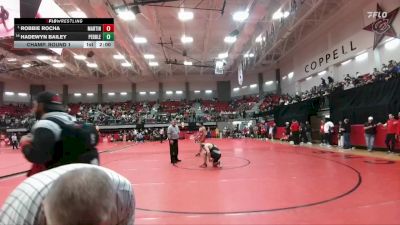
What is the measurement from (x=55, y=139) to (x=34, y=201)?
1424mm

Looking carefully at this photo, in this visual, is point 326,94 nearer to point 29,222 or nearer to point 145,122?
point 29,222

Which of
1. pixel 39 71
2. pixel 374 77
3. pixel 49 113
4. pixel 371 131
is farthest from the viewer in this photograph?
pixel 39 71

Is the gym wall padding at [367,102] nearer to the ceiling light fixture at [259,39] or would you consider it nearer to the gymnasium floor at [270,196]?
the gymnasium floor at [270,196]

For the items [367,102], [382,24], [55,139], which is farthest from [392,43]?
[55,139]

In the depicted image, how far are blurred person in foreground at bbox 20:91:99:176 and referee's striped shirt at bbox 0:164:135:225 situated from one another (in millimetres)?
1317

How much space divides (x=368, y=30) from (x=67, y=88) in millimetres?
38791

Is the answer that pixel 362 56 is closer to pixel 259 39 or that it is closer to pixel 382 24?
pixel 382 24

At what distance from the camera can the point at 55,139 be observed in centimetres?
221

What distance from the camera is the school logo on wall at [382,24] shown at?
17047mm

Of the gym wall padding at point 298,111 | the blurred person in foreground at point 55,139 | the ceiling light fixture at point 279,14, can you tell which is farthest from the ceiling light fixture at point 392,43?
the blurred person in foreground at point 55,139

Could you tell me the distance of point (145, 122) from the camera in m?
35.4

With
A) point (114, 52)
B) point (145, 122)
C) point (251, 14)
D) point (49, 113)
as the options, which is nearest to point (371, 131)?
point (251, 14)
